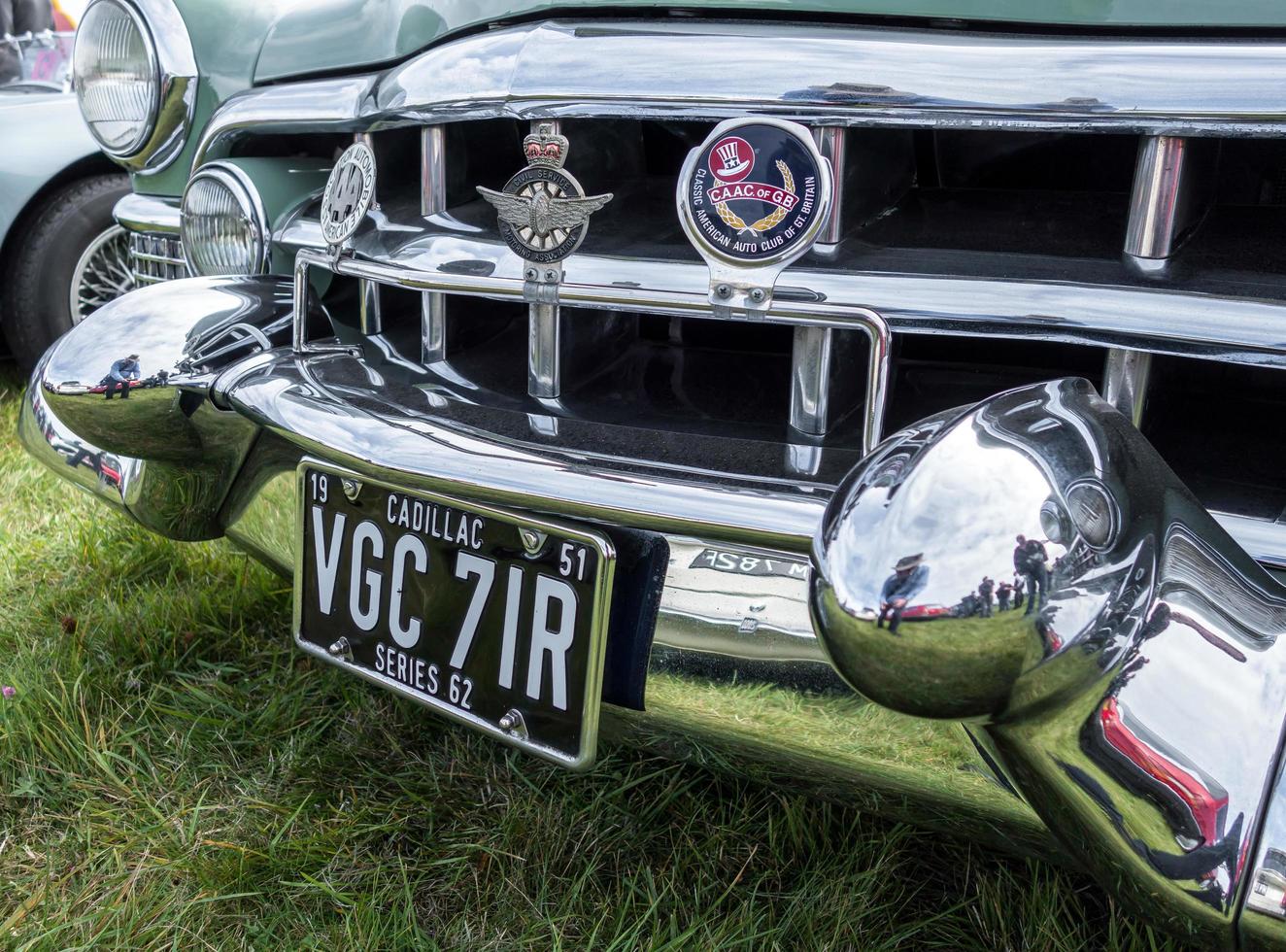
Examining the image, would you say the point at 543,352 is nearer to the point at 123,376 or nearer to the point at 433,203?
the point at 433,203

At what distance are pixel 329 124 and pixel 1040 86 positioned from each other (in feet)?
3.31

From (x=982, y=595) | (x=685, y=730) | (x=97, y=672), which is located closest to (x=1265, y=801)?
(x=982, y=595)

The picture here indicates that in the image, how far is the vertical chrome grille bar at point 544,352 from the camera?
1362 millimetres

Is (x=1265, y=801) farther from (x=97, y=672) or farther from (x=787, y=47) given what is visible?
(x=97, y=672)

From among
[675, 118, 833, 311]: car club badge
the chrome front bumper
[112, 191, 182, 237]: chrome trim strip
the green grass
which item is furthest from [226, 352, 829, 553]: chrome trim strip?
[112, 191, 182, 237]: chrome trim strip

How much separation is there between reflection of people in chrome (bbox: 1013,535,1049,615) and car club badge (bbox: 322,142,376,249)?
1041 mm

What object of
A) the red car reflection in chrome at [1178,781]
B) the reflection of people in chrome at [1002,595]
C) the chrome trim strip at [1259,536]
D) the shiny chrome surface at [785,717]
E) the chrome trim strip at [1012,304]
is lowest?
the shiny chrome surface at [785,717]

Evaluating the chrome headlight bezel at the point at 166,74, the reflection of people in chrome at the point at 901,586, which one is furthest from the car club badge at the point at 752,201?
the chrome headlight bezel at the point at 166,74

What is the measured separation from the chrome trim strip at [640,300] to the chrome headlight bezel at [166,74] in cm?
56

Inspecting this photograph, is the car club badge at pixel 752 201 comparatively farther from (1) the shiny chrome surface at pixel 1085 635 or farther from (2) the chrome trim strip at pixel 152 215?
(2) the chrome trim strip at pixel 152 215

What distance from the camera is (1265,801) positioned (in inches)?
33.0

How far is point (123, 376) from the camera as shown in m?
1.54

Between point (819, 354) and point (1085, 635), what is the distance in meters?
0.46

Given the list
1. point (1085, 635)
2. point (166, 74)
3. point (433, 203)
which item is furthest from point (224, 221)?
point (1085, 635)
